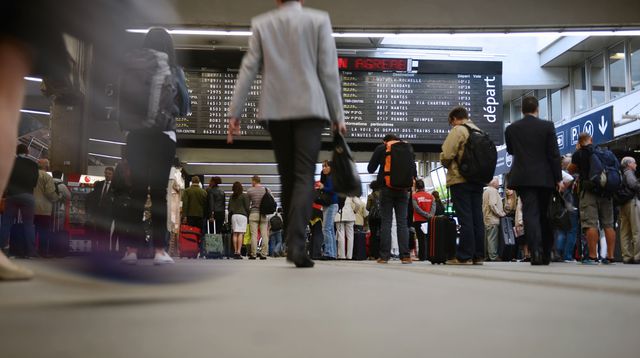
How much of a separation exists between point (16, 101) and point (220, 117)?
350 inches

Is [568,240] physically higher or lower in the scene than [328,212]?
lower

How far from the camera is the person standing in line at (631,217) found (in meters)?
7.82

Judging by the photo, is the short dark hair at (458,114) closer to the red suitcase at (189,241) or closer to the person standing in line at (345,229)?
the person standing in line at (345,229)

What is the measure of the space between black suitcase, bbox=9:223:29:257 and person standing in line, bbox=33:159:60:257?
598 mm

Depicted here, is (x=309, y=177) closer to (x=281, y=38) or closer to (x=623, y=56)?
(x=281, y=38)

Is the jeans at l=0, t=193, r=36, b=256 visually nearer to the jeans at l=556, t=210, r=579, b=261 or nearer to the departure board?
the departure board

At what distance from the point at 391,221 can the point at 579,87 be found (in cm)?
1290

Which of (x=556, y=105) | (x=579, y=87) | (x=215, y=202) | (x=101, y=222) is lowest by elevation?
(x=101, y=222)

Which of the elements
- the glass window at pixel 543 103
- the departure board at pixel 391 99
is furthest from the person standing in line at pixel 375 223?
the glass window at pixel 543 103

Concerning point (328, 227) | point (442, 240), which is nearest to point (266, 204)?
point (328, 227)

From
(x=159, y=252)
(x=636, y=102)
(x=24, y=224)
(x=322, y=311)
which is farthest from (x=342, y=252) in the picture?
(x=322, y=311)

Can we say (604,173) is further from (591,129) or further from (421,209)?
(591,129)

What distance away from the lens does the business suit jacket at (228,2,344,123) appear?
3.49 metres

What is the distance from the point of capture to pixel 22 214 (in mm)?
7090
